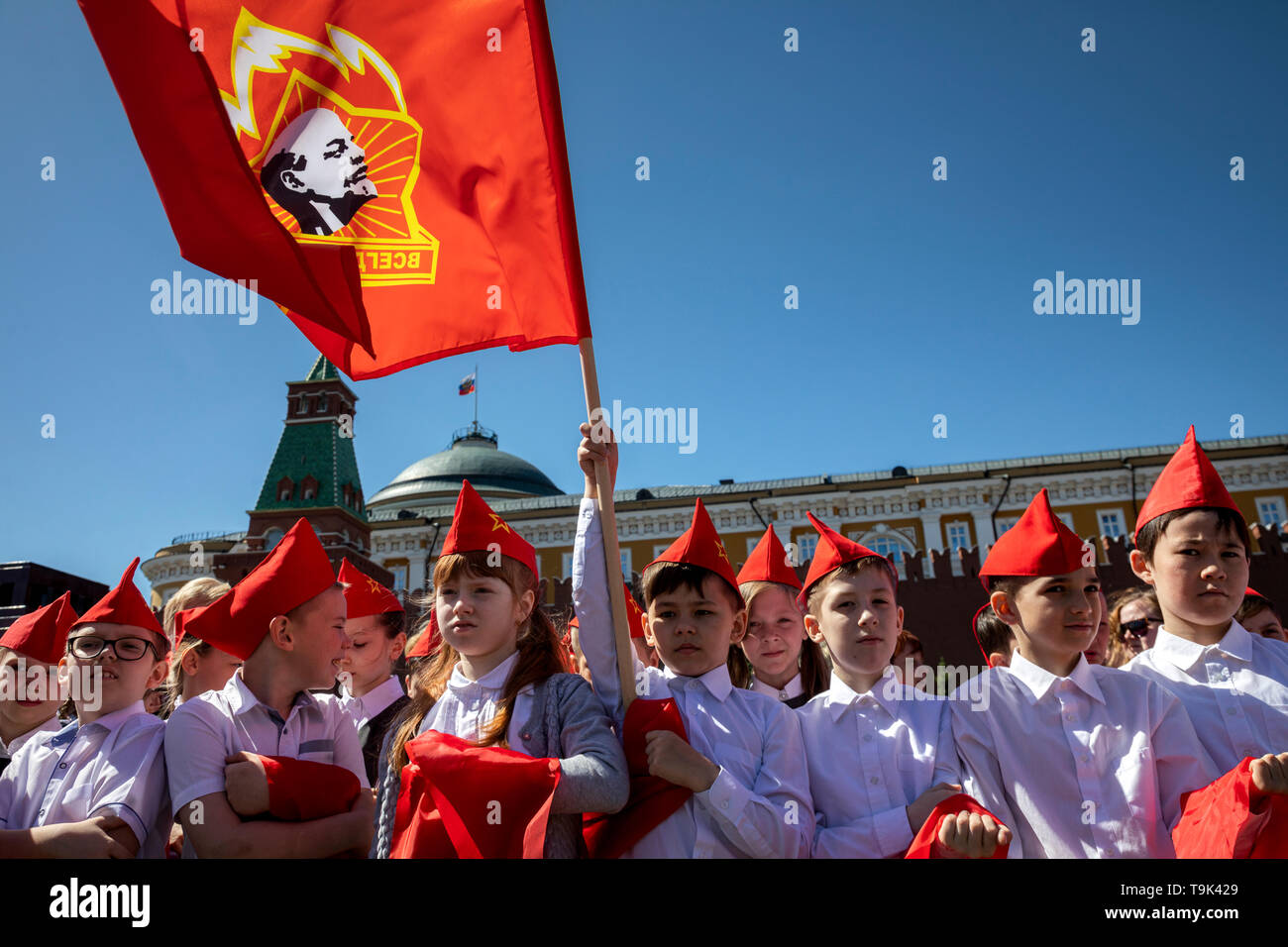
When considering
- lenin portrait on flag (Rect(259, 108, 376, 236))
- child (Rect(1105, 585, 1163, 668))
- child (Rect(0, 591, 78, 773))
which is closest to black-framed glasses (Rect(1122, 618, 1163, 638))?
child (Rect(1105, 585, 1163, 668))

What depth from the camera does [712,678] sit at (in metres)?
2.51

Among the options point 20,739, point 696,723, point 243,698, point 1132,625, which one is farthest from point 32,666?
point 1132,625

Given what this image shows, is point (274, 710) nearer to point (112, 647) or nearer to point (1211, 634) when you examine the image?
point (112, 647)

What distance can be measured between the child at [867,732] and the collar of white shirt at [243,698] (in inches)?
60.2

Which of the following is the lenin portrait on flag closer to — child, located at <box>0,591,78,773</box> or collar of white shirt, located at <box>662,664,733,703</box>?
collar of white shirt, located at <box>662,664,733,703</box>

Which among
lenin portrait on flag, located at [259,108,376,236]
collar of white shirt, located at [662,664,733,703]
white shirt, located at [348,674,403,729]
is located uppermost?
lenin portrait on flag, located at [259,108,376,236]

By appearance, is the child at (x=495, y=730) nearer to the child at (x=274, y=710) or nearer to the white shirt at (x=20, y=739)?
the child at (x=274, y=710)

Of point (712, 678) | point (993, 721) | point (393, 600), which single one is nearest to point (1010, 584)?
point (993, 721)

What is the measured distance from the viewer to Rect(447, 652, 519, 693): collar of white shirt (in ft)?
7.88

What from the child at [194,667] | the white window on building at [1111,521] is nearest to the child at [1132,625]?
Answer: the child at [194,667]

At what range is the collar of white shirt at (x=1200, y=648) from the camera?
244cm

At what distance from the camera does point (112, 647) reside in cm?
268

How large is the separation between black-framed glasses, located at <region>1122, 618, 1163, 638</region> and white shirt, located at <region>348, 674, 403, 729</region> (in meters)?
3.86
